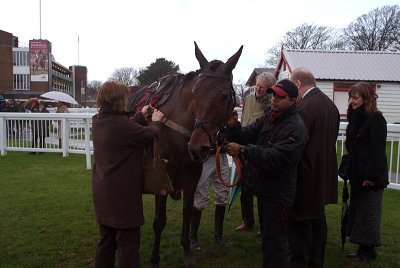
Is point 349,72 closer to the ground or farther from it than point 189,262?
farther from it

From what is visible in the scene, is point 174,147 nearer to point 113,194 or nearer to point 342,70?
point 113,194

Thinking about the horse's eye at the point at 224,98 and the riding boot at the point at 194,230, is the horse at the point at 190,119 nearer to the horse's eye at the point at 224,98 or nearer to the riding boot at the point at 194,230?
the horse's eye at the point at 224,98

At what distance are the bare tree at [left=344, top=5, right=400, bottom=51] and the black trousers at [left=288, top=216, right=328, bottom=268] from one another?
50138 millimetres

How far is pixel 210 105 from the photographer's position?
3.18m

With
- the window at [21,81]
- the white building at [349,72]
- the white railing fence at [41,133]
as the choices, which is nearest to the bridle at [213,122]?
the white railing fence at [41,133]

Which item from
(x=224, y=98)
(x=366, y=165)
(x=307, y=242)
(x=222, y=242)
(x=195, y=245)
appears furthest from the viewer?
(x=222, y=242)

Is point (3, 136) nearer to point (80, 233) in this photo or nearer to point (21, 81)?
point (80, 233)

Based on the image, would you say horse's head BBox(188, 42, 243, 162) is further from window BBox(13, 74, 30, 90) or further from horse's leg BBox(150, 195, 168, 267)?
window BBox(13, 74, 30, 90)

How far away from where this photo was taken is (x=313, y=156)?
3.48m

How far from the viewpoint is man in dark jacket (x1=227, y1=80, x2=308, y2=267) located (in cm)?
305

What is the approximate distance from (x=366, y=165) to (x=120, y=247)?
2.72 m

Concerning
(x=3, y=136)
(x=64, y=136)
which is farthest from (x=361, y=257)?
(x=3, y=136)

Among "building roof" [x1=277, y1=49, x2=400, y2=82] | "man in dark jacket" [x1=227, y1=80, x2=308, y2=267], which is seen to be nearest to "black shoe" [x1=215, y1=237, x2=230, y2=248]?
"man in dark jacket" [x1=227, y1=80, x2=308, y2=267]

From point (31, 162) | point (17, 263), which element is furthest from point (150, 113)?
point (31, 162)
